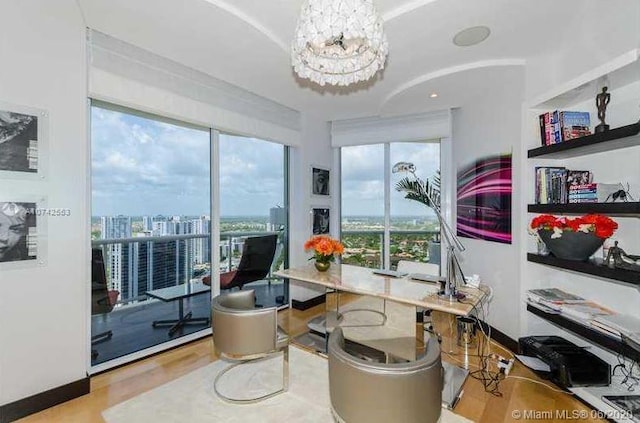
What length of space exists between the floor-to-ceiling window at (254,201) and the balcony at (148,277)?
56 millimetres

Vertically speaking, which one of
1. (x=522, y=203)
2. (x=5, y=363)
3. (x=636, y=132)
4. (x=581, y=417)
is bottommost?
(x=581, y=417)

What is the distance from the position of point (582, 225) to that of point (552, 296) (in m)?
0.70

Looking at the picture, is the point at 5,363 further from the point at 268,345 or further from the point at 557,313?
the point at 557,313

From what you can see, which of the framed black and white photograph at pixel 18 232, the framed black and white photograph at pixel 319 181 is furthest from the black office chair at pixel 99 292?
the framed black and white photograph at pixel 319 181

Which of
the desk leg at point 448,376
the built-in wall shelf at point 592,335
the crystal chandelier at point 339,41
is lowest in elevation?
the desk leg at point 448,376

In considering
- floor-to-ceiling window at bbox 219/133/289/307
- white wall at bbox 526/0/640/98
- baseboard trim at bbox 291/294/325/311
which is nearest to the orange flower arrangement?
floor-to-ceiling window at bbox 219/133/289/307

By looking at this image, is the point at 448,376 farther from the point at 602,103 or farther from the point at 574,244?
the point at 602,103

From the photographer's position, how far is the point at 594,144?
6.54ft

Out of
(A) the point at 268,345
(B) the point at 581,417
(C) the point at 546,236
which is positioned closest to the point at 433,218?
(C) the point at 546,236

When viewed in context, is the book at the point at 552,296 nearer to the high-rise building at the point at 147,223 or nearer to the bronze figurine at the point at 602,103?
the bronze figurine at the point at 602,103

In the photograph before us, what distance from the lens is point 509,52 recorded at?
2559 millimetres

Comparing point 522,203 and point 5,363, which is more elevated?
point 522,203

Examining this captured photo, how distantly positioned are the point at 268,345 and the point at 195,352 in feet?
4.15

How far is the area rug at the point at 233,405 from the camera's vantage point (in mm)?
1962
